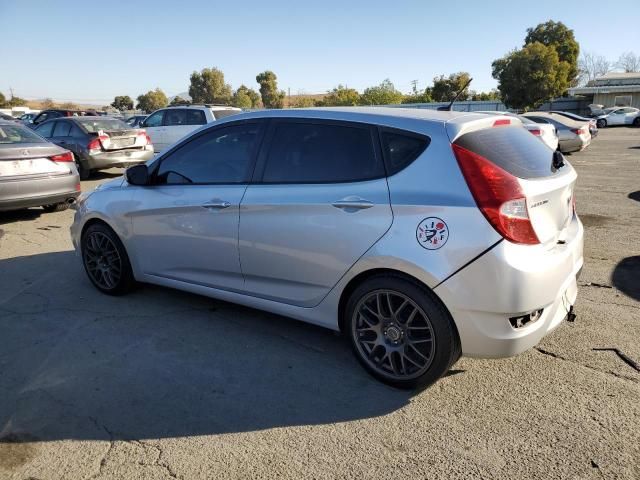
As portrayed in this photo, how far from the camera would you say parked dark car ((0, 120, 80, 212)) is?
713 centimetres

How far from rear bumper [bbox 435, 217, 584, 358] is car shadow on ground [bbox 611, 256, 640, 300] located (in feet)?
7.11

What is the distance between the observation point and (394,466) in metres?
2.46

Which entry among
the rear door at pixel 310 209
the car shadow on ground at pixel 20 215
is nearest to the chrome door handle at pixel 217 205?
the rear door at pixel 310 209

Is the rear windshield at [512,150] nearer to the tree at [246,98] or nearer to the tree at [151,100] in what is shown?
the tree at [246,98]

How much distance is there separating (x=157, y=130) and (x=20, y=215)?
665cm

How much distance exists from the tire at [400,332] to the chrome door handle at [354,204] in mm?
439

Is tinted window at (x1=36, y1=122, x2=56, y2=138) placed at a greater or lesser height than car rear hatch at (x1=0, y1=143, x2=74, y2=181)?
greater

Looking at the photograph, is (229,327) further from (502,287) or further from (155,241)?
(502,287)

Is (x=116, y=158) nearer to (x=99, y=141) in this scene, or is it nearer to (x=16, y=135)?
(x=99, y=141)

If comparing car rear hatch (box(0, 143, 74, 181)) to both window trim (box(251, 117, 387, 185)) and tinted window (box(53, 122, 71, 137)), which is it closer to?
tinted window (box(53, 122, 71, 137))

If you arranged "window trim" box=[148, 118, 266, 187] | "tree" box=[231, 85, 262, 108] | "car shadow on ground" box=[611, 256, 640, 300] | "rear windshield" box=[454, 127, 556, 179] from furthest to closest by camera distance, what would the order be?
"tree" box=[231, 85, 262, 108], "car shadow on ground" box=[611, 256, 640, 300], "window trim" box=[148, 118, 266, 187], "rear windshield" box=[454, 127, 556, 179]

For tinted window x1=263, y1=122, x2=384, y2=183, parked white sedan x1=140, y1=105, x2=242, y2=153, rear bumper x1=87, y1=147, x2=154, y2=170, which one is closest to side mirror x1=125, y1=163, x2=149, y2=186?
tinted window x1=263, y1=122, x2=384, y2=183

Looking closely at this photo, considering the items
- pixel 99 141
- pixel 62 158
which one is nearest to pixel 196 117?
pixel 99 141

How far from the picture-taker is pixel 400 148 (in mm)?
3020
